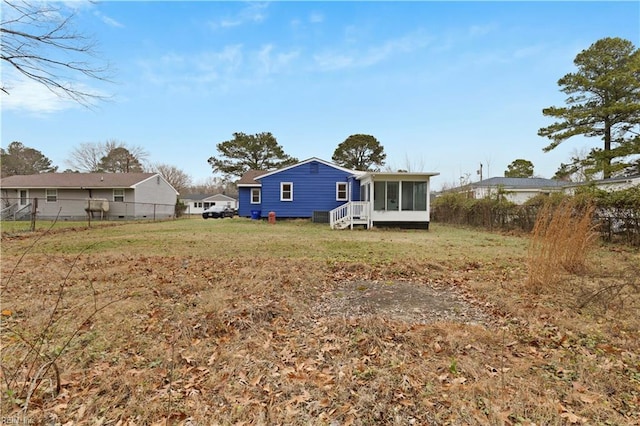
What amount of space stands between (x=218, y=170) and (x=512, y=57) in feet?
113

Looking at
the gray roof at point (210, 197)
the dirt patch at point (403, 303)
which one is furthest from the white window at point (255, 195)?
the gray roof at point (210, 197)

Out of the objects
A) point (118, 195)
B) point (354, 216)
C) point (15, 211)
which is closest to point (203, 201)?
point (118, 195)

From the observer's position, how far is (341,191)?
61.5 feet

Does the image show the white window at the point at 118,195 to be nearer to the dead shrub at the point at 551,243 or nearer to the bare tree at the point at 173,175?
the bare tree at the point at 173,175

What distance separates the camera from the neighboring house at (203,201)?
4369cm

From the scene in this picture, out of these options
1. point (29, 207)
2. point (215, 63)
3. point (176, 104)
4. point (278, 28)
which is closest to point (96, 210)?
point (29, 207)

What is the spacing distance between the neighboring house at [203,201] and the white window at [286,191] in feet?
85.9

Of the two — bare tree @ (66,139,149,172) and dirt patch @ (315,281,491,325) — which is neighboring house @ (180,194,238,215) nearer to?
bare tree @ (66,139,149,172)

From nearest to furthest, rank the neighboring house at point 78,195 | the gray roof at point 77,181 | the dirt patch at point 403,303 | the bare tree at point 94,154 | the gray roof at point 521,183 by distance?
the dirt patch at point 403,303
the neighboring house at point 78,195
the gray roof at point 77,181
the gray roof at point 521,183
the bare tree at point 94,154

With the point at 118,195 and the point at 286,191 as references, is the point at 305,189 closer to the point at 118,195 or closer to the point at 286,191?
the point at 286,191

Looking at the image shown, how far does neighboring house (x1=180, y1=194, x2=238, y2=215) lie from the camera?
43688 millimetres

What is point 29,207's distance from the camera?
2241 centimetres

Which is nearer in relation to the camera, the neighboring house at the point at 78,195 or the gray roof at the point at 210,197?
the neighboring house at the point at 78,195

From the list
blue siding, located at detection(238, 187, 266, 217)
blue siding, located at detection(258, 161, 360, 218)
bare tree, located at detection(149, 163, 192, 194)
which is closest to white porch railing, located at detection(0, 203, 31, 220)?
blue siding, located at detection(238, 187, 266, 217)
